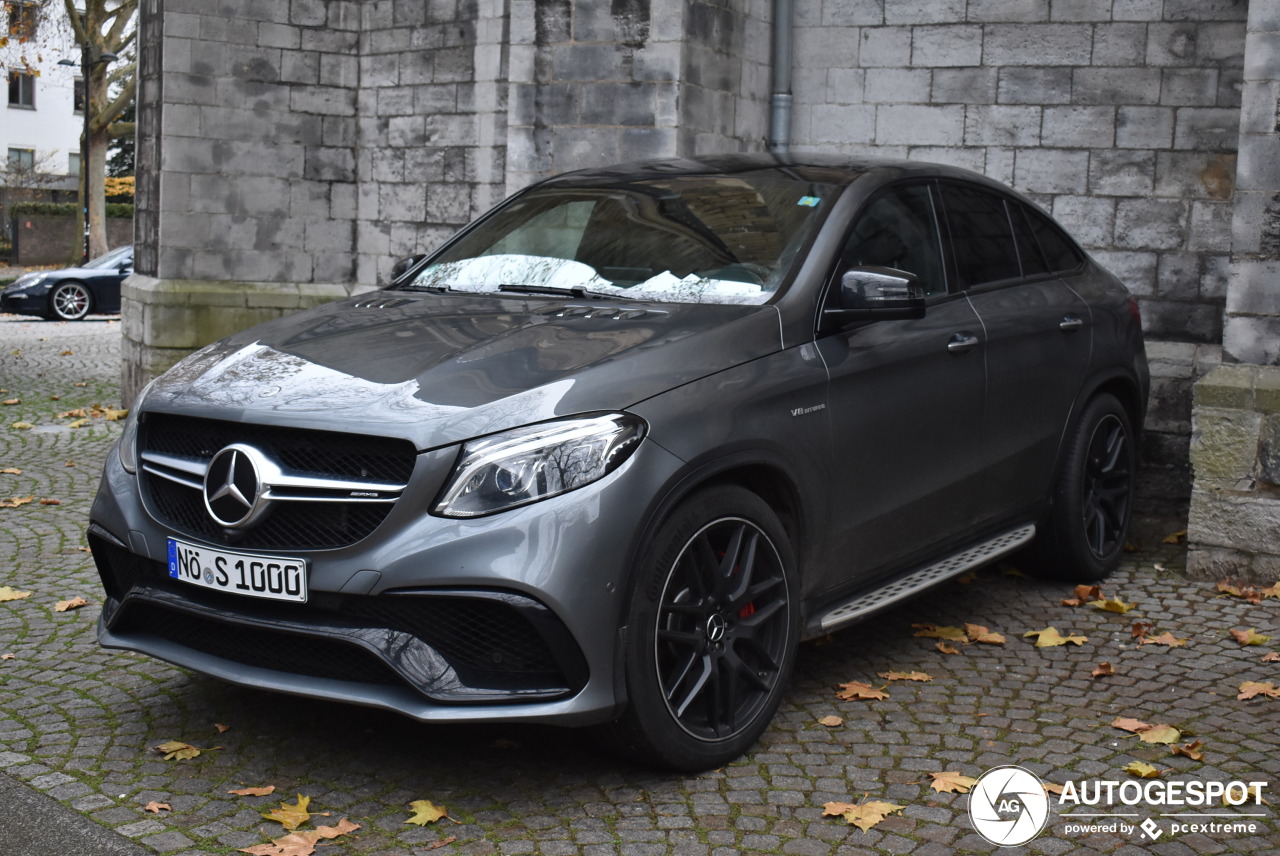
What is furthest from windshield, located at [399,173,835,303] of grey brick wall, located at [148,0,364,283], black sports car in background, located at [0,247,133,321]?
black sports car in background, located at [0,247,133,321]

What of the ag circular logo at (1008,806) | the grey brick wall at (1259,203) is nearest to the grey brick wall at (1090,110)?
the grey brick wall at (1259,203)

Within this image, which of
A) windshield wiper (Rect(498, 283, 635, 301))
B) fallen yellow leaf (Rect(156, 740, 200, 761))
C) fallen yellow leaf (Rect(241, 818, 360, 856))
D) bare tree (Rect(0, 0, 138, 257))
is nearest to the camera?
fallen yellow leaf (Rect(241, 818, 360, 856))

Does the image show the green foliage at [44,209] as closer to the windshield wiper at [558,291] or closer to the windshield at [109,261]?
the windshield at [109,261]

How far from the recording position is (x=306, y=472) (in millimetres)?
3742

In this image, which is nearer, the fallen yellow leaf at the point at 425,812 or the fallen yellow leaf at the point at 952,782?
the fallen yellow leaf at the point at 425,812

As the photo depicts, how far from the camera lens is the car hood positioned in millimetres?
3689

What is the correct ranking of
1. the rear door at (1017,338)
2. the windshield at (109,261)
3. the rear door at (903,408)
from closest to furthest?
the rear door at (903,408)
the rear door at (1017,338)
the windshield at (109,261)

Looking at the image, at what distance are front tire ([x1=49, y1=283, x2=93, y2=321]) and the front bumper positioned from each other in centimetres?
1979

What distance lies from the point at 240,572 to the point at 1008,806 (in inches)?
84.4

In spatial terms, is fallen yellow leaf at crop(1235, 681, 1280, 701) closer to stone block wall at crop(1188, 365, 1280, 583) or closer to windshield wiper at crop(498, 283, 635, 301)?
stone block wall at crop(1188, 365, 1280, 583)

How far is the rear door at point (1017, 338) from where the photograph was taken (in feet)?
17.7

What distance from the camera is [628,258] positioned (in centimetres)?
484

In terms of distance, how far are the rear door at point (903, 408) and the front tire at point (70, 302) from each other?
755 inches

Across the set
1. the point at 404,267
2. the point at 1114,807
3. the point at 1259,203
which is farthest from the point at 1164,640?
the point at 404,267
